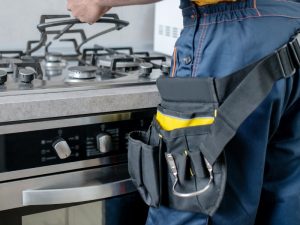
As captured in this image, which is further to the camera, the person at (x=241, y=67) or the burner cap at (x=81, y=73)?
the burner cap at (x=81, y=73)

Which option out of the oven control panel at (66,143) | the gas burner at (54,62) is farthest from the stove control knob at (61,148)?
the gas burner at (54,62)

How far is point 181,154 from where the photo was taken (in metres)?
0.76

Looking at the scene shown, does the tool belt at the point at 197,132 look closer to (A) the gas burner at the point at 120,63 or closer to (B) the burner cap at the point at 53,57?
(A) the gas burner at the point at 120,63

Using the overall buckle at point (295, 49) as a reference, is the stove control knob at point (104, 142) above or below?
below

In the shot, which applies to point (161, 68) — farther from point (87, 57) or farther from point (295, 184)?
point (295, 184)

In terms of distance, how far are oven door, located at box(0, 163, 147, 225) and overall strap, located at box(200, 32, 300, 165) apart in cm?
30

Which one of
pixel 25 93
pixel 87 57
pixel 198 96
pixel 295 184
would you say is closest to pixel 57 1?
pixel 87 57

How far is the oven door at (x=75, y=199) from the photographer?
847 mm

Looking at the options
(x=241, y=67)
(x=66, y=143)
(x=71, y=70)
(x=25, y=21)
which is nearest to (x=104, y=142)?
(x=66, y=143)

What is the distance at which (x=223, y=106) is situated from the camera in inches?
27.0

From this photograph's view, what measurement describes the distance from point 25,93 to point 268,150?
469mm

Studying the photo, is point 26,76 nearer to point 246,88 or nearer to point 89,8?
point 89,8

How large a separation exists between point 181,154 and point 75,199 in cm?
26

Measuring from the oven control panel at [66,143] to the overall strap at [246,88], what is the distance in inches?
10.7
